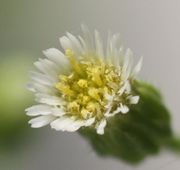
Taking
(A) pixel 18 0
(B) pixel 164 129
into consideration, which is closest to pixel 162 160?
(B) pixel 164 129

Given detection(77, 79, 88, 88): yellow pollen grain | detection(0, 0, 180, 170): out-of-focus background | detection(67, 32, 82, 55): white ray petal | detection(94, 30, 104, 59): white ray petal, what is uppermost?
detection(0, 0, 180, 170): out-of-focus background

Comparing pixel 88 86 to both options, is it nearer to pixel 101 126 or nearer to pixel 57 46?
pixel 101 126

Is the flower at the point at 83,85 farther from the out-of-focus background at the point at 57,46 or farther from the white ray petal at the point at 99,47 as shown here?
the out-of-focus background at the point at 57,46

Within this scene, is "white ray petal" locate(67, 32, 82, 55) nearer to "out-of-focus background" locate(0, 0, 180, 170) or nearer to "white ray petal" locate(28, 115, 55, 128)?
"white ray petal" locate(28, 115, 55, 128)

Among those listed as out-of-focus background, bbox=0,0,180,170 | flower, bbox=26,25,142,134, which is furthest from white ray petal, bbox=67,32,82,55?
out-of-focus background, bbox=0,0,180,170

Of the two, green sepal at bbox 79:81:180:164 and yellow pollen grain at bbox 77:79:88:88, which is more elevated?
yellow pollen grain at bbox 77:79:88:88

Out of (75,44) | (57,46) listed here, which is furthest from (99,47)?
(57,46)
